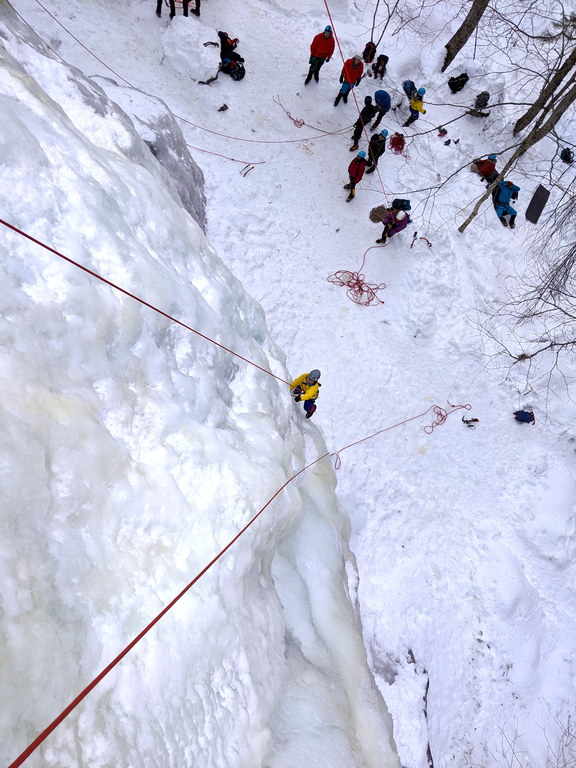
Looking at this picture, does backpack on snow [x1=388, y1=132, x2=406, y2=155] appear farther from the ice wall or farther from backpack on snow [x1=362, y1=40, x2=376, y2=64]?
the ice wall

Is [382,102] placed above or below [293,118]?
below

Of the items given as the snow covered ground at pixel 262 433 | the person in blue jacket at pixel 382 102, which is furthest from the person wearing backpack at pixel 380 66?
the person in blue jacket at pixel 382 102

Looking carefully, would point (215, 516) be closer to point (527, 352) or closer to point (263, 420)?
point (263, 420)

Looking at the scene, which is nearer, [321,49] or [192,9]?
[321,49]

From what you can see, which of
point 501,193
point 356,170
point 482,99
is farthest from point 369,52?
point 501,193

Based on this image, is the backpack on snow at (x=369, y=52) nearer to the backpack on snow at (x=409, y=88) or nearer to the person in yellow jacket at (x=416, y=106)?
the backpack on snow at (x=409, y=88)

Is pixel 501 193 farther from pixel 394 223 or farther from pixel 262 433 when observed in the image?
pixel 262 433

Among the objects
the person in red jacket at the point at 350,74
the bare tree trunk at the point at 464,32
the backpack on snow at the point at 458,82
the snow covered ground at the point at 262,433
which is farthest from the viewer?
the backpack on snow at the point at 458,82

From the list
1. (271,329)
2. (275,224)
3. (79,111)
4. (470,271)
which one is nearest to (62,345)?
(79,111)
